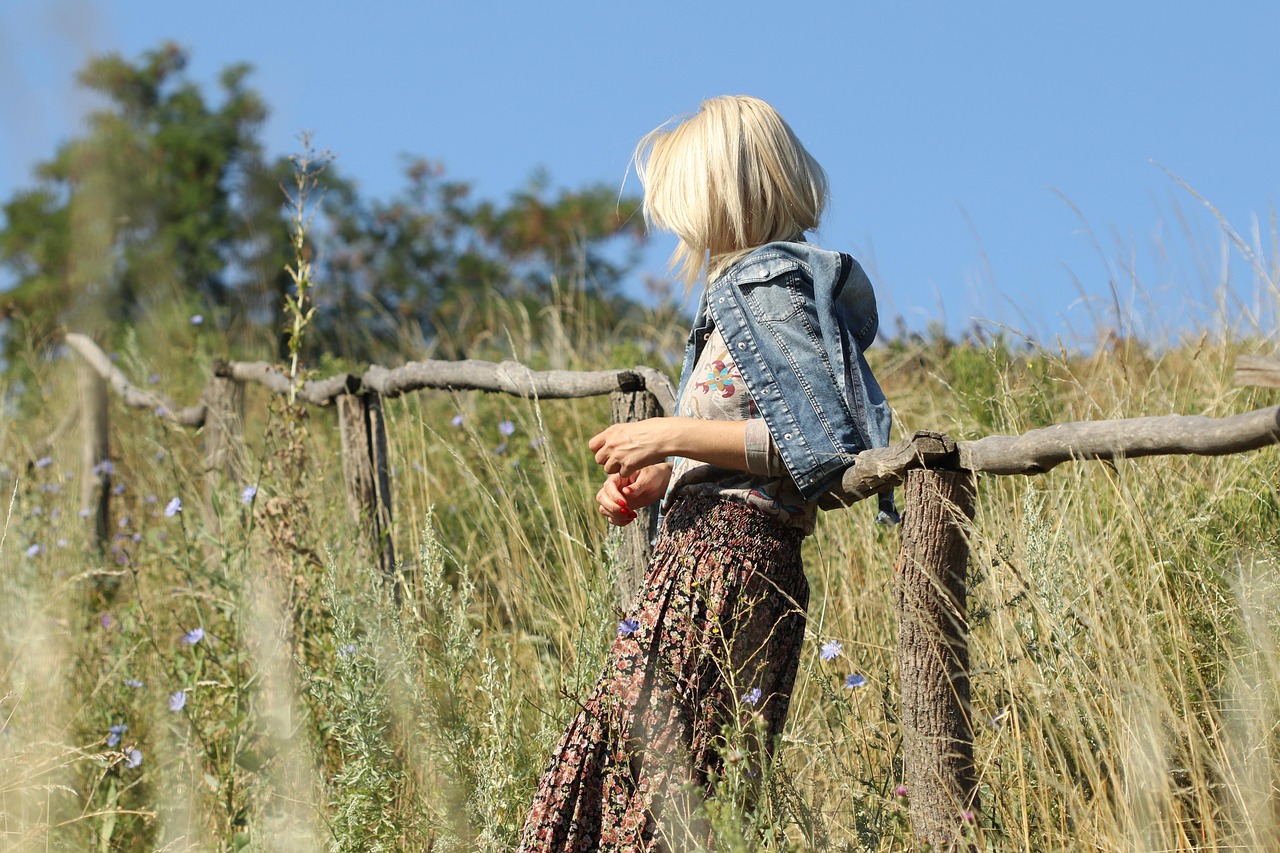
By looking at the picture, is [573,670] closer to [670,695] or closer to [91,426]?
Answer: [670,695]

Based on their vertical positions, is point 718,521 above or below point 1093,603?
above

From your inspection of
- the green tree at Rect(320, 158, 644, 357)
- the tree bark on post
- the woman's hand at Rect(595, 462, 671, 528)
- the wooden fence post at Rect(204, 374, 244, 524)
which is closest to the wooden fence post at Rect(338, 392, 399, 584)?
the wooden fence post at Rect(204, 374, 244, 524)

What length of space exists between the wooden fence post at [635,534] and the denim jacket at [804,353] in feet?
2.76

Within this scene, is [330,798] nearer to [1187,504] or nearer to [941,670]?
[941,670]

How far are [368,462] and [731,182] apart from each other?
2.06 meters

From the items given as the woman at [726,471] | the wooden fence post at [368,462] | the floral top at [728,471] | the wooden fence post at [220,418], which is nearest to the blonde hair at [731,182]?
the woman at [726,471]

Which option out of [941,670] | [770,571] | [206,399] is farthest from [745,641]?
[206,399]

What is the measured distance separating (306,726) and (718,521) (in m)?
1.36

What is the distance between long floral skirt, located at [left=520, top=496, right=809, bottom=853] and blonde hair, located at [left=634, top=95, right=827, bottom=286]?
0.50 metres

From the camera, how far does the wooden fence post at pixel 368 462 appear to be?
3633mm

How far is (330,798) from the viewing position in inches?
111

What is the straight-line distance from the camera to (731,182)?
6.71 ft

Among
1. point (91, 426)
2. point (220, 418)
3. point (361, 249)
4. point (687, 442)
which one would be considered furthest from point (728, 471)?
point (361, 249)

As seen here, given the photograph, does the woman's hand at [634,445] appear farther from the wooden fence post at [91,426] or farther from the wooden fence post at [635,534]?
the wooden fence post at [91,426]
